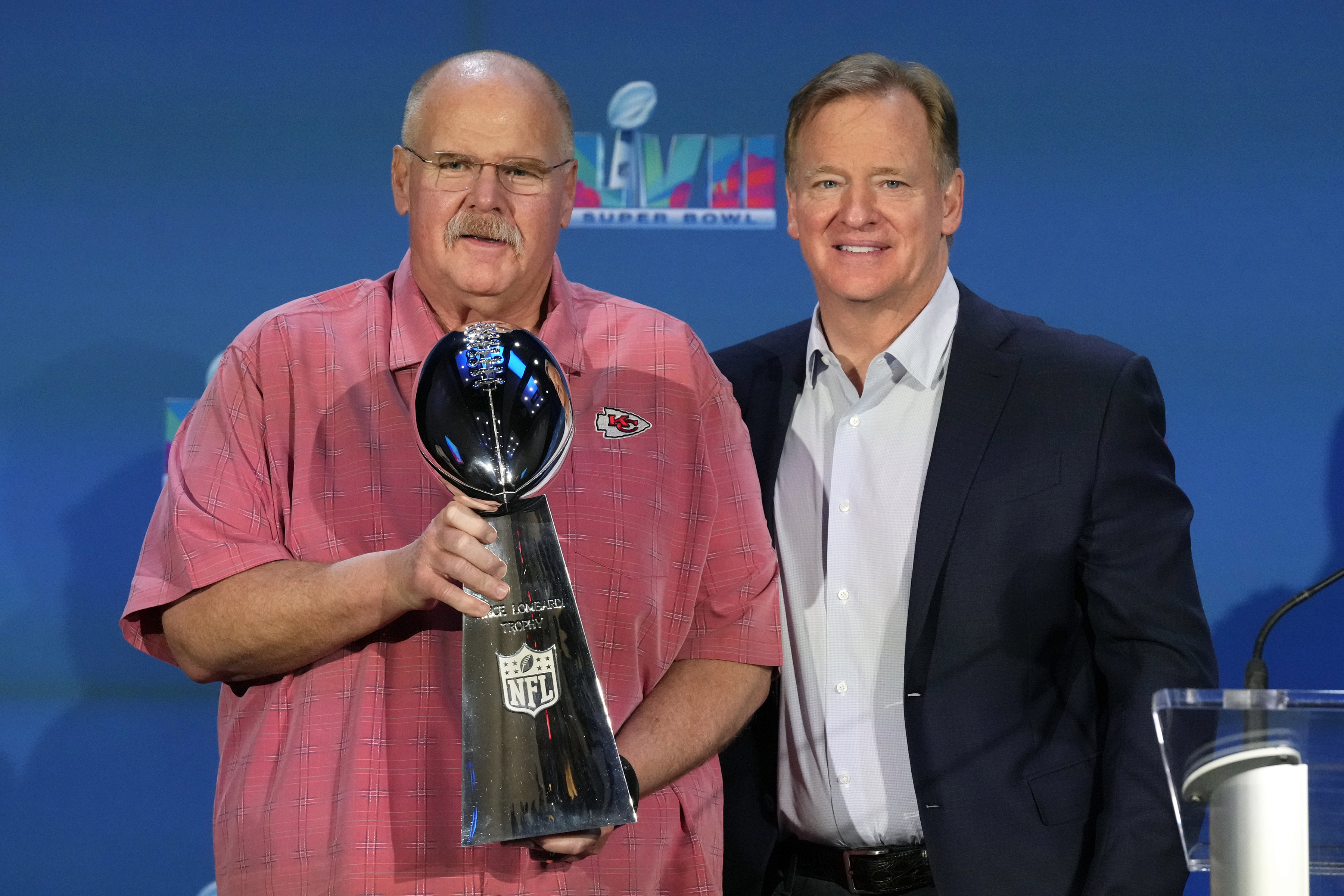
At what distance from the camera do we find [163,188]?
281 cm

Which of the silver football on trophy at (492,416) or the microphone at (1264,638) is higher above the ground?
the silver football on trophy at (492,416)

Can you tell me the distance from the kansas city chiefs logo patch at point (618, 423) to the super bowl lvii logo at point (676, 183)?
112 cm

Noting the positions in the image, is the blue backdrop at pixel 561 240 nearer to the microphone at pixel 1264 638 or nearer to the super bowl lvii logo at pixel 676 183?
the super bowl lvii logo at pixel 676 183

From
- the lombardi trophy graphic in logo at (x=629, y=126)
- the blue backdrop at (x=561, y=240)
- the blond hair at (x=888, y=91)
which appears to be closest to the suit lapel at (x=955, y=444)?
the blond hair at (x=888, y=91)

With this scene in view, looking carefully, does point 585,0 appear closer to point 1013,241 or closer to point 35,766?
point 1013,241

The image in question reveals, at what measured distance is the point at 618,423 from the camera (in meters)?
1.74

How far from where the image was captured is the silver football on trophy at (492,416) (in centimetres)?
133

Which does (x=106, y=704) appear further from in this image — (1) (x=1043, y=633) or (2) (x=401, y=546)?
(1) (x=1043, y=633)

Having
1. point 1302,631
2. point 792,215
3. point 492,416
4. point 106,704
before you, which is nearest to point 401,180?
point 492,416

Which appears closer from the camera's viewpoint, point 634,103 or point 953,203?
point 953,203

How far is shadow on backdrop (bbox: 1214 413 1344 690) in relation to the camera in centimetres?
271

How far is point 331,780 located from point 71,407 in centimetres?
155

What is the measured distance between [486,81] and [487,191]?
14cm

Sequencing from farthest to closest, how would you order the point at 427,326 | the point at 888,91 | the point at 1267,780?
the point at 888,91 < the point at 427,326 < the point at 1267,780
